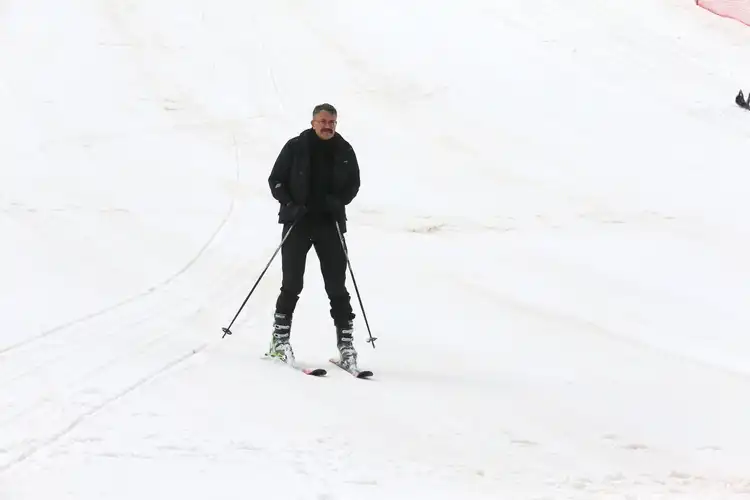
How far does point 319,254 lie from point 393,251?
4.34 metres

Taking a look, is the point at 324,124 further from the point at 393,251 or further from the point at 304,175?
the point at 393,251

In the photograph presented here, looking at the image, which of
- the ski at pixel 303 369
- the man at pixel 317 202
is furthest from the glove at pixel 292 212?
the ski at pixel 303 369

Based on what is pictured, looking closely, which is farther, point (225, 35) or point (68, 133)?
point (225, 35)

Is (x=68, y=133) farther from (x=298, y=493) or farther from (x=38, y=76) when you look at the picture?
(x=298, y=493)

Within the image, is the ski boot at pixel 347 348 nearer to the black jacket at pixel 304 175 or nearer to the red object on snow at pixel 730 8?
the black jacket at pixel 304 175

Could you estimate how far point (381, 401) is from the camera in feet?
17.0

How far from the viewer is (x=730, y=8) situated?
71.5 ft

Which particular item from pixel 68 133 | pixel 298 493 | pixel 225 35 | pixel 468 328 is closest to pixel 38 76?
pixel 68 133

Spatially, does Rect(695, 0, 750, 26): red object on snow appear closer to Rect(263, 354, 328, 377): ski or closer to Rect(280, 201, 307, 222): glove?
Rect(280, 201, 307, 222): glove

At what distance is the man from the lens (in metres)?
5.60

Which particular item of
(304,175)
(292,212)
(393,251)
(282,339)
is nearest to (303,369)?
(282,339)

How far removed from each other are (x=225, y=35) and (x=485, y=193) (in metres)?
10.6

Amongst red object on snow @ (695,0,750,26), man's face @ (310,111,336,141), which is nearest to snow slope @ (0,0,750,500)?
red object on snow @ (695,0,750,26)

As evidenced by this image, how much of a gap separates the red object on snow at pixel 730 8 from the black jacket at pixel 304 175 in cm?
1873
